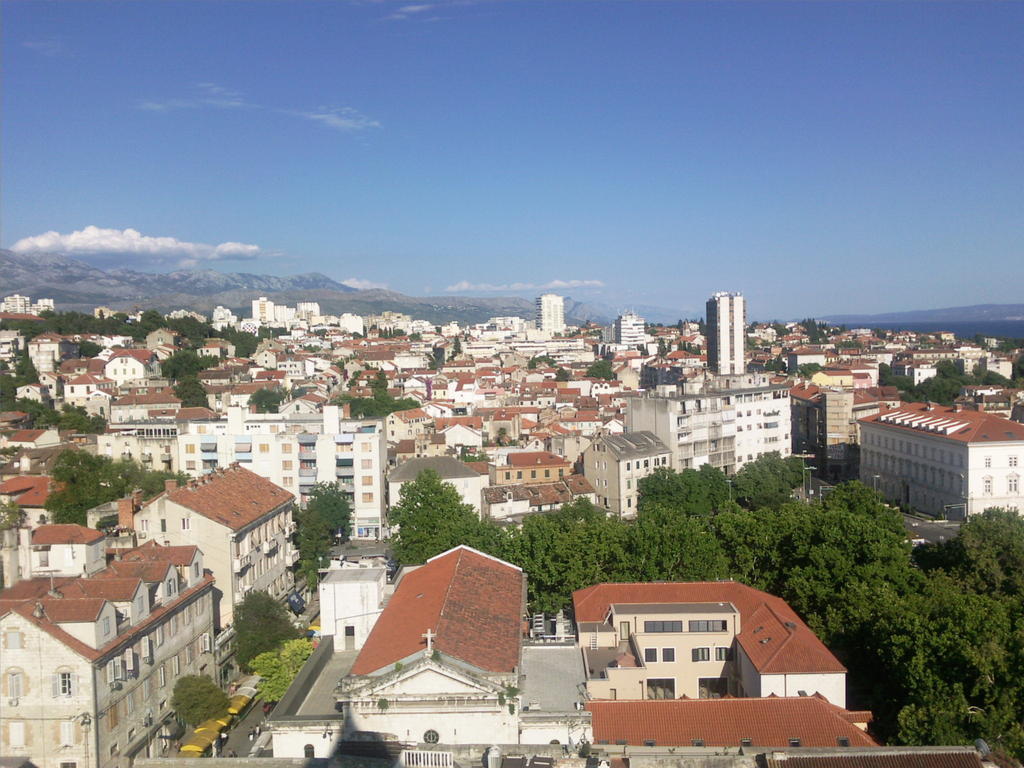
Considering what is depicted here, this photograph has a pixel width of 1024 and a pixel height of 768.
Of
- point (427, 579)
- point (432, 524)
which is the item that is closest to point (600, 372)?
point (432, 524)

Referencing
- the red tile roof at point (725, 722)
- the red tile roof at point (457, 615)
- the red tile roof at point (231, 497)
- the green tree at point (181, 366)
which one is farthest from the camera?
the green tree at point (181, 366)

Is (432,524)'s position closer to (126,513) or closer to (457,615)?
(126,513)

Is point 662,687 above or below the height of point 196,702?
below

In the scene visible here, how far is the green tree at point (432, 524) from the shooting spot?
30.1 meters

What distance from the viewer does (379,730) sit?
14648mm

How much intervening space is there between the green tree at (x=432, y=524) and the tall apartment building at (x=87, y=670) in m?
10.4

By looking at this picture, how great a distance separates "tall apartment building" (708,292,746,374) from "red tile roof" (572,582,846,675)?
72674 mm

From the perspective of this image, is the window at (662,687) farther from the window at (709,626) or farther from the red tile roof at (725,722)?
the red tile roof at (725,722)

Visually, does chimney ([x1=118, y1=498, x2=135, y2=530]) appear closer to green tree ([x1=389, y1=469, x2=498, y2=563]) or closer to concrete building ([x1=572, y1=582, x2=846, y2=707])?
green tree ([x1=389, y1=469, x2=498, y2=563])

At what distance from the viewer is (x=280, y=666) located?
21.7m

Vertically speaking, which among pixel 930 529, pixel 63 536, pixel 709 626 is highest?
pixel 63 536

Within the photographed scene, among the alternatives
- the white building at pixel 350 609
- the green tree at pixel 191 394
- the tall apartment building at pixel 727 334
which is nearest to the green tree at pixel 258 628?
the white building at pixel 350 609

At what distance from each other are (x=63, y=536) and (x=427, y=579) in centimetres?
1034

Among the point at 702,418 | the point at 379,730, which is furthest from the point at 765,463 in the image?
the point at 379,730
